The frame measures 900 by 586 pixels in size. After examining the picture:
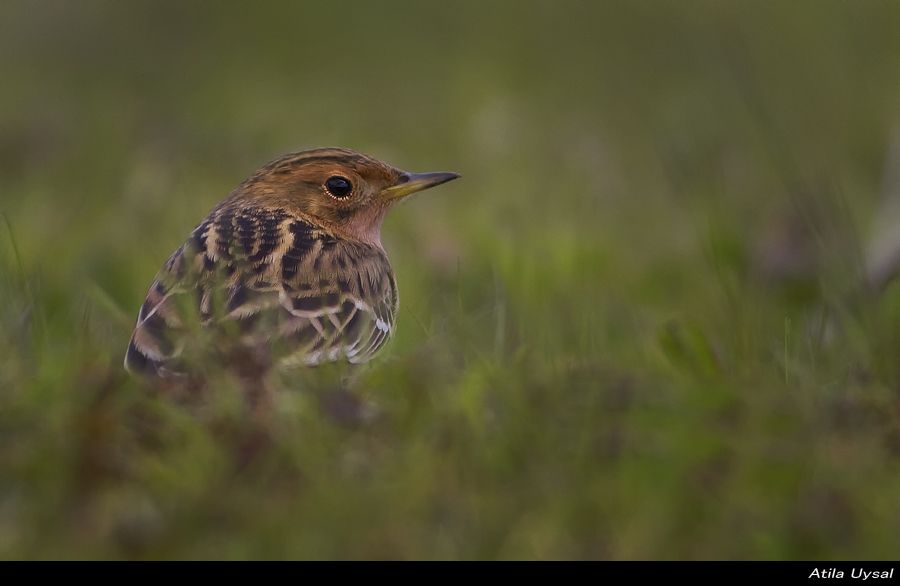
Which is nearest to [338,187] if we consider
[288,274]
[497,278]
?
[497,278]

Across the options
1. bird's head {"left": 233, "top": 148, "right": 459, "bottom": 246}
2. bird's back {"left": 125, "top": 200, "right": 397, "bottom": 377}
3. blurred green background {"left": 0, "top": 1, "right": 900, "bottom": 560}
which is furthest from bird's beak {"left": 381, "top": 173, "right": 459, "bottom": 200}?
blurred green background {"left": 0, "top": 1, "right": 900, "bottom": 560}

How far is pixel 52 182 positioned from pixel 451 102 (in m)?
3.95

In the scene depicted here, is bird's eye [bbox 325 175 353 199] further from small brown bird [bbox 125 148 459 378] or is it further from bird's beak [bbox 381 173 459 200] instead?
bird's beak [bbox 381 173 459 200]

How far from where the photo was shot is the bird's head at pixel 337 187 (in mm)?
7750

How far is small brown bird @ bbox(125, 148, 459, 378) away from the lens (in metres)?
5.98

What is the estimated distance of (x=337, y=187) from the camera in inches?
306

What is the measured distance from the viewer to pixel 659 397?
5094 millimetres

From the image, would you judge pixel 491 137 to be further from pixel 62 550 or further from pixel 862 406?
pixel 62 550

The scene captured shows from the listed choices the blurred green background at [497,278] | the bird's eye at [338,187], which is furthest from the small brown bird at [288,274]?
the blurred green background at [497,278]

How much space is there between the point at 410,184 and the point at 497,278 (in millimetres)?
822

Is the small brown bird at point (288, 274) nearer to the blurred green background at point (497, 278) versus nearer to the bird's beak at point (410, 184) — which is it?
the bird's beak at point (410, 184)

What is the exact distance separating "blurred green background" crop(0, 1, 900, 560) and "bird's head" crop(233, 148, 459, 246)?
0.54 m

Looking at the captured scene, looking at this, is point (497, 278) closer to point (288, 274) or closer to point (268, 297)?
point (288, 274)

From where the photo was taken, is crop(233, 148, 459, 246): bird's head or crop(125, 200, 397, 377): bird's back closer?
crop(125, 200, 397, 377): bird's back
